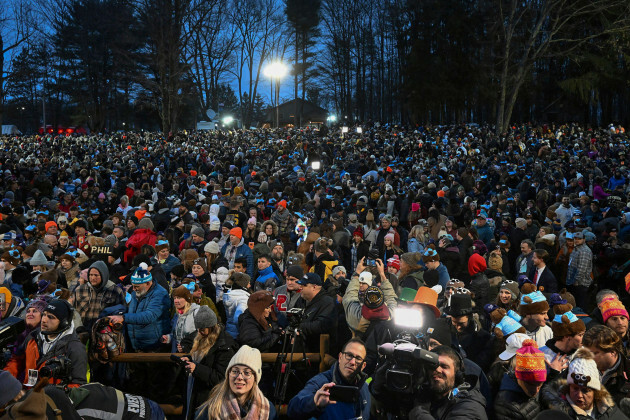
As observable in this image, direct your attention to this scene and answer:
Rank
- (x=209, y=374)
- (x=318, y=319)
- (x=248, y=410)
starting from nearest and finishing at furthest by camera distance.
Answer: (x=248, y=410) < (x=209, y=374) < (x=318, y=319)

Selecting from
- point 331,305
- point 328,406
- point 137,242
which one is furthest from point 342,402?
point 137,242

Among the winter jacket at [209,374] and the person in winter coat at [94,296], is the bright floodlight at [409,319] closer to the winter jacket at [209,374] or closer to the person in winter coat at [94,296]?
the winter jacket at [209,374]

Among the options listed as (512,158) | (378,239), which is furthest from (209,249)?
(512,158)

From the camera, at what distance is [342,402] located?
3600 millimetres

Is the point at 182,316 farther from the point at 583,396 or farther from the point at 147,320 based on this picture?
the point at 583,396

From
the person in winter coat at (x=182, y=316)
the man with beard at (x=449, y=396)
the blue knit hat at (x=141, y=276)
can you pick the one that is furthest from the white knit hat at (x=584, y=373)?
the blue knit hat at (x=141, y=276)

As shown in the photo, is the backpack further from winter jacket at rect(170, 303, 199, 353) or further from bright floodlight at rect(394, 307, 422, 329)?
bright floodlight at rect(394, 307, 422, 329)

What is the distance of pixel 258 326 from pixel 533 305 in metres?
2.54

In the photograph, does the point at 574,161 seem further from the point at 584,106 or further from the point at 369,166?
the point at 584,106

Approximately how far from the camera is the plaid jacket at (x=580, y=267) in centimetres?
826

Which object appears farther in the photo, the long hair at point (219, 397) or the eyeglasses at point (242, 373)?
Result: the eyeglasses at point (242, 373)

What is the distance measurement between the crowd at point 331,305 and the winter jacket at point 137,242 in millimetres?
26

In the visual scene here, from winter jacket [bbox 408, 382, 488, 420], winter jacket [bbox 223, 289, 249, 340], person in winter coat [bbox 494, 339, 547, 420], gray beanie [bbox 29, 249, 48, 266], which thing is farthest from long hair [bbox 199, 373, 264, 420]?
gray beanie [bbox 29, 249, 48, 266]

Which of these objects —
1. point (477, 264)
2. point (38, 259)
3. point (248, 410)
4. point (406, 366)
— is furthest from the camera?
point (38, 259)
